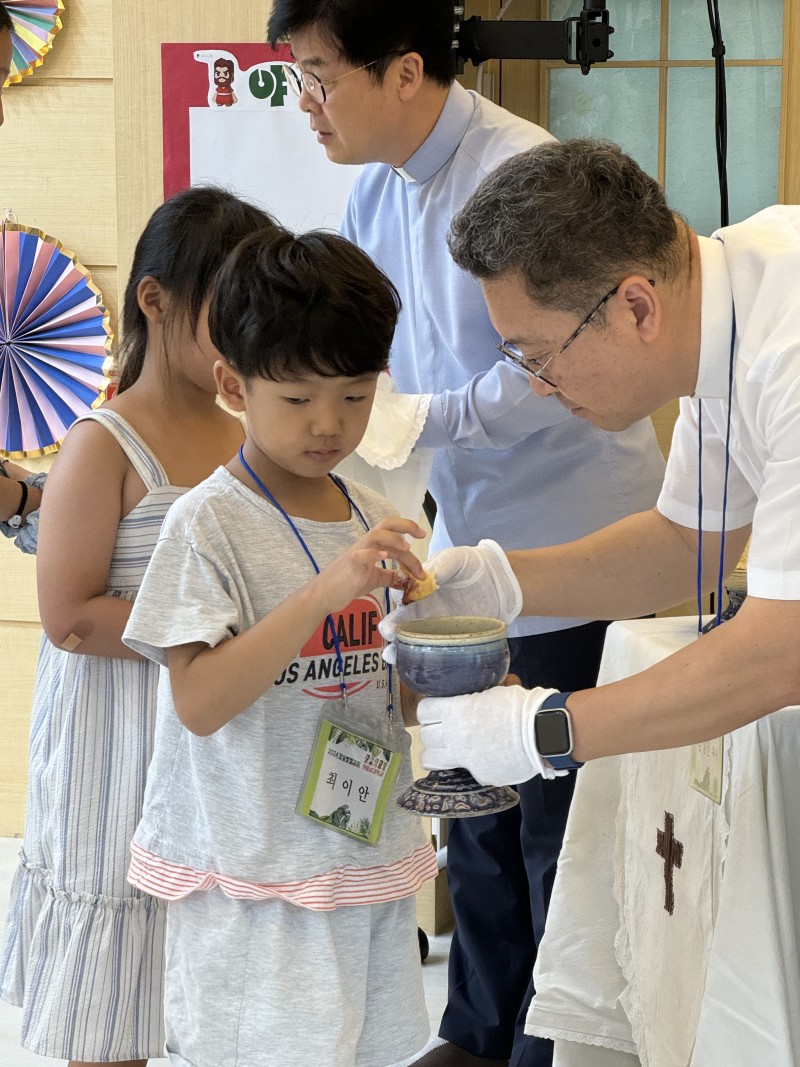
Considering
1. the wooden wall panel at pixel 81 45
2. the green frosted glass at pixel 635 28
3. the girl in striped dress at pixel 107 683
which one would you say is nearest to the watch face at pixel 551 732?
the girl in striped dress at pixel 107 683

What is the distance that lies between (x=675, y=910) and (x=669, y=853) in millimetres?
67

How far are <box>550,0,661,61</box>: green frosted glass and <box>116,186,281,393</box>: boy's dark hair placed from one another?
1.96 metres

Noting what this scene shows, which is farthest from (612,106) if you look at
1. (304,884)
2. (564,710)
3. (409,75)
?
(304,884)

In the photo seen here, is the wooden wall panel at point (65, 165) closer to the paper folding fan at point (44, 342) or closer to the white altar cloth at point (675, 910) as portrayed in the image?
the paper folding fan at point (44, 342)

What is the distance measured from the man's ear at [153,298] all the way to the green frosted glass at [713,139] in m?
2.03

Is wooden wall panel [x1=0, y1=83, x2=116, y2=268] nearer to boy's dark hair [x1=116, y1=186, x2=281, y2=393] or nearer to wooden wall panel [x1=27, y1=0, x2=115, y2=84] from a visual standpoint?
wooden wall panel [x1=27, y1=0, x2=115, y2=84]

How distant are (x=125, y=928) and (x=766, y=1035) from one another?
0.74m

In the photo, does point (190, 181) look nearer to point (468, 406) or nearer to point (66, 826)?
point (468, 406)

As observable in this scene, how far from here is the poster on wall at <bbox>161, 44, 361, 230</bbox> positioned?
2.48m

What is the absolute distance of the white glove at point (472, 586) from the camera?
1434 millimetres

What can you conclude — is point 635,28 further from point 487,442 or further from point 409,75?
point 487,442

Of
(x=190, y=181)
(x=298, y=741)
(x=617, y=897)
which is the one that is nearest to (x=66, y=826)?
(x=298, y=741)

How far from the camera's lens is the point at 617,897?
5.39ft

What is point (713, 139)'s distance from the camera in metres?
3.19
